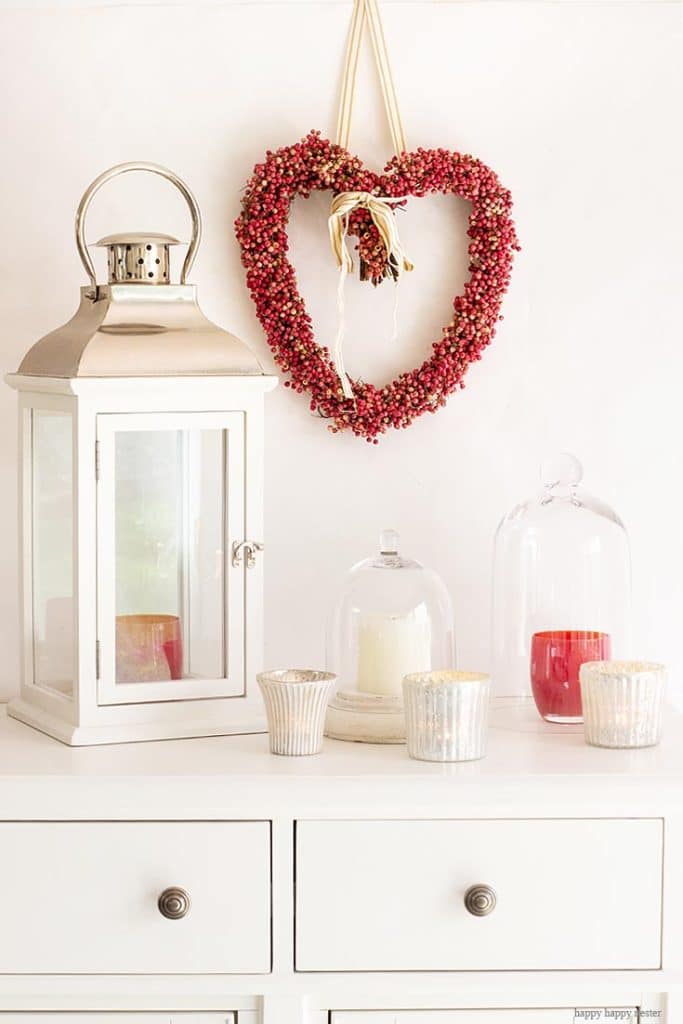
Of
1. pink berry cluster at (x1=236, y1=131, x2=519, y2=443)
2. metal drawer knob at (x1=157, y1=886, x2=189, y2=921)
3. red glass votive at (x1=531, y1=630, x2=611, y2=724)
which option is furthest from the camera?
pink berry cluster at (x1=236, y1=131, x2=519, y2=443)

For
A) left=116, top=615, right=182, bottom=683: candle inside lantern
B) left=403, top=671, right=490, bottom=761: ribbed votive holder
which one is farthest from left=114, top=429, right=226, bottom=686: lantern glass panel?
left=403, top=671, right=490, bottom=761: ribbed votive holder

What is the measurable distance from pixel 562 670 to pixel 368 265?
518 mm

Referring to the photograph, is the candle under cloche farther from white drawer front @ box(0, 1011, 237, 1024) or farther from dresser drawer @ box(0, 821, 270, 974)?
white drawer front @ box(0, 1011, 237, 1024)

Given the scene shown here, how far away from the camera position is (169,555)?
143cm

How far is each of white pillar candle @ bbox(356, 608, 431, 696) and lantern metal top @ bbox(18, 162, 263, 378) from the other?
0.29 metres

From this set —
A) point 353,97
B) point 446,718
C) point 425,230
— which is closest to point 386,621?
point 446,718

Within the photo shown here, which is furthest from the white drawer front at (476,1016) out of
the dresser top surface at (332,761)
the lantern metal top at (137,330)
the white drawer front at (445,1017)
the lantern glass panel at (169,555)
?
the lantern metal top at (137,330)

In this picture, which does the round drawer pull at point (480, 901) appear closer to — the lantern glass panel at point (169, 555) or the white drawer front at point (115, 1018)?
the white drawer front at point (115, 1018)

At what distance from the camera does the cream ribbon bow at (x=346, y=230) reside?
5.16 ft

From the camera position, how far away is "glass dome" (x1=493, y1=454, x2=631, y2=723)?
5.31ft

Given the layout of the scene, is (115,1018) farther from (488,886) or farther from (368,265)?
(368,265)

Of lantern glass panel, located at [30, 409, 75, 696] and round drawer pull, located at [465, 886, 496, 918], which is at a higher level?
lantern glass panel, located at [30, 409, 75, 696]

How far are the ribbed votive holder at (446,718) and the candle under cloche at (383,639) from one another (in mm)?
83

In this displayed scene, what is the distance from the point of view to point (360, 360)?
168 centimetres
